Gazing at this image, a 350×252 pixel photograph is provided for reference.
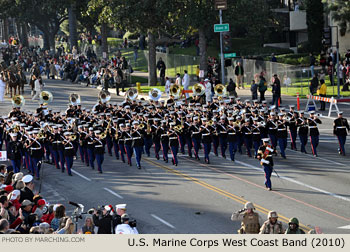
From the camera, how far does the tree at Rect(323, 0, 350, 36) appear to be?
49625 millimetres

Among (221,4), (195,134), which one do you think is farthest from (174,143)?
(221,4)

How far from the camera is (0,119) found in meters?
32.6

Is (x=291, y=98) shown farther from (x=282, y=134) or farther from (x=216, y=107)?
(x=282, y=134)

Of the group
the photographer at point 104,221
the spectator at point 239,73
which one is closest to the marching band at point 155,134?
the photographer at point 104,221

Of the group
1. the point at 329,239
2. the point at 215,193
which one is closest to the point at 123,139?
the point at 215,193

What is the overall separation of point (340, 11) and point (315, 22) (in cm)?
575

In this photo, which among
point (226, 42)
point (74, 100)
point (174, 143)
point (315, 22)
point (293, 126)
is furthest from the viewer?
point (315, 22)

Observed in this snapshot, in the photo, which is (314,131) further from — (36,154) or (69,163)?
(36,154)

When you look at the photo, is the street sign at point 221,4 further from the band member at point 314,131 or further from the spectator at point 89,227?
the spectator at point 89,227

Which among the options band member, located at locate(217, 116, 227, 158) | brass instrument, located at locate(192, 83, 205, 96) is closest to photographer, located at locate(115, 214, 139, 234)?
band member, located at locate(217, 116, 227, 158)

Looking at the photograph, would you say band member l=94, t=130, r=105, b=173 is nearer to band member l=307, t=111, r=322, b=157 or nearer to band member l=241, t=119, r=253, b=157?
band member l=241, t=119, r=253, b=157

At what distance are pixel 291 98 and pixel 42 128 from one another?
63.9ft

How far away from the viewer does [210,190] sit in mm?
24172

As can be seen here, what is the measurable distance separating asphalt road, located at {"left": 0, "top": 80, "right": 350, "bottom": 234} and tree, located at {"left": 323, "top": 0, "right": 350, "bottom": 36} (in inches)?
828
